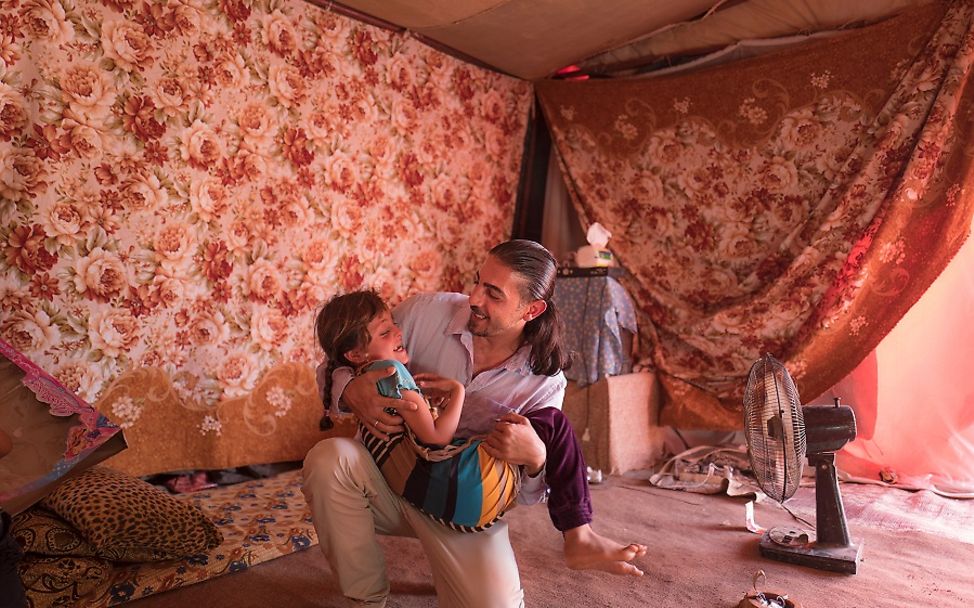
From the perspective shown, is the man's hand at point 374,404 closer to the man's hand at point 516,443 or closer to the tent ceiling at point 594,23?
the man's hand at point 516,443

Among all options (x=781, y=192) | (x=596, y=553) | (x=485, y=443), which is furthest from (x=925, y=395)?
(x=485, y=443)

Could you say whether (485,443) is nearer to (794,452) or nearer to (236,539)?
(794,452)

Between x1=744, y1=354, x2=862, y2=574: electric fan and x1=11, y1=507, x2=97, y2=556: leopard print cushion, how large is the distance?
191 cm

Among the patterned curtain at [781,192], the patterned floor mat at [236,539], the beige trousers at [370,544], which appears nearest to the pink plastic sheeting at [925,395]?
the patterned curtain at [781,192]

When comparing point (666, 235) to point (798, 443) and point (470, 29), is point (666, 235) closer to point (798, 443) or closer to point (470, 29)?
point (470, 29)

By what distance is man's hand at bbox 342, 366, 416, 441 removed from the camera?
173cm

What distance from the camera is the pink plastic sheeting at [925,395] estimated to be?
3066mm

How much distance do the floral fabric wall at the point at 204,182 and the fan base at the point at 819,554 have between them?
2085mm

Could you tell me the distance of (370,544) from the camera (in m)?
1.82

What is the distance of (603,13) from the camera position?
3.43 metres

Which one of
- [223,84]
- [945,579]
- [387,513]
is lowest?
[945,579]

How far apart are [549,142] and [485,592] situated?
3.26 m

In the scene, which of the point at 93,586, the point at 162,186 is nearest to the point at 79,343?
the point at 162,186

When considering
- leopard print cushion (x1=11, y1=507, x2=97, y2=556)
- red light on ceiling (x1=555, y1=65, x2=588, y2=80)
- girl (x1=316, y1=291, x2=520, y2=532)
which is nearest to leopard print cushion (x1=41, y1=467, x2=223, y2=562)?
leopard print cushion (x1=11, y1=507, x2=97, y2=556)
